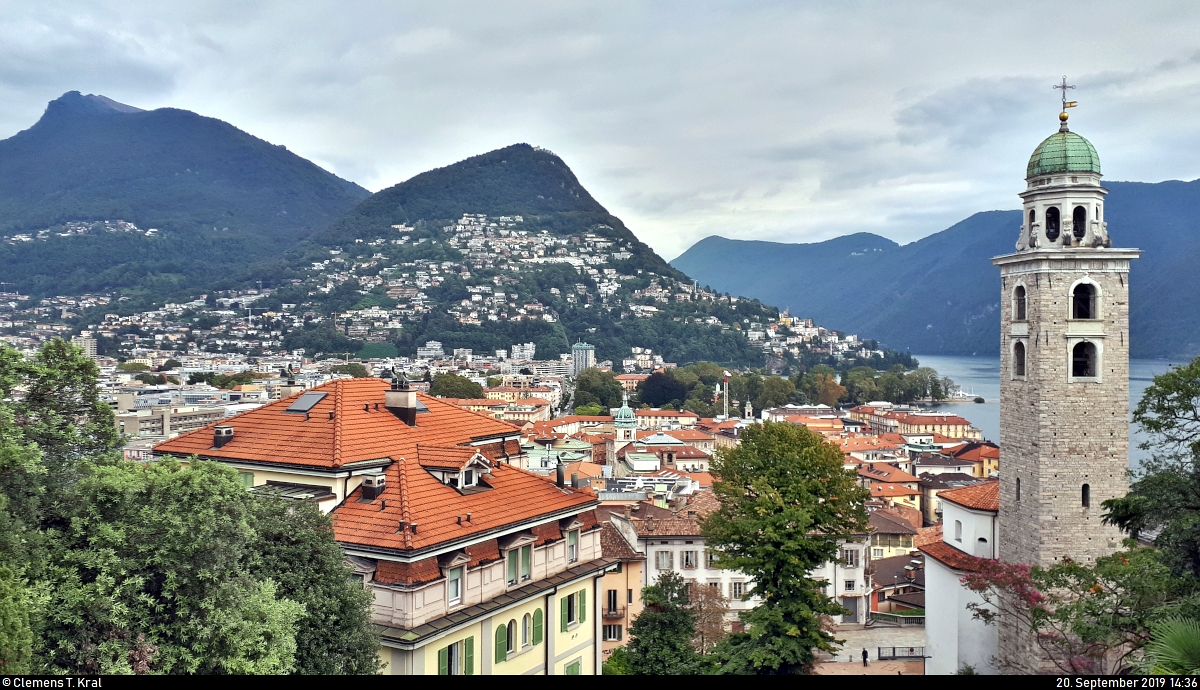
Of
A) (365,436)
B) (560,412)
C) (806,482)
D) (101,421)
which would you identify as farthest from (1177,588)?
(560,412)

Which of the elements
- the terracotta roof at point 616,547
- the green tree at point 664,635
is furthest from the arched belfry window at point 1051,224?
the terracotta roof at point 616,547

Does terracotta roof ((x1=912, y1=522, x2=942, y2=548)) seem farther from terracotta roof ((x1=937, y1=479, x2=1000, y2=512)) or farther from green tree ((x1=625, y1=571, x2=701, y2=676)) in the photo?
green tree ((x1=625, y1=571, x2=701, y2=676))

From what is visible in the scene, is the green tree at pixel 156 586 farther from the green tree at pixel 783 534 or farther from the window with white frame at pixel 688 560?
the window with white frame at pixel 688 560

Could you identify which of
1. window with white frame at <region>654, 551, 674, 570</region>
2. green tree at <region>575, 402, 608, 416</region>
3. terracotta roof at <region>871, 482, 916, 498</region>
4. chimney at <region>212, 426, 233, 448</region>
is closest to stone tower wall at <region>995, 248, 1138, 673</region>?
window with white frame at <region>654, 551, 674, 570</region>

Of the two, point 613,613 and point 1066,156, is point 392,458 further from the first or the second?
point 1066,156

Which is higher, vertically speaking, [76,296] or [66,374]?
[76,296]

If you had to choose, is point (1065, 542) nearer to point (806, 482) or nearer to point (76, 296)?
point (806, 482)

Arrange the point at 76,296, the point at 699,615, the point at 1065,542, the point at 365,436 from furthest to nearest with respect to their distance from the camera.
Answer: the point at 76,296 → the point at 699,615 → the point at 1065,542 → the point at 365,436
